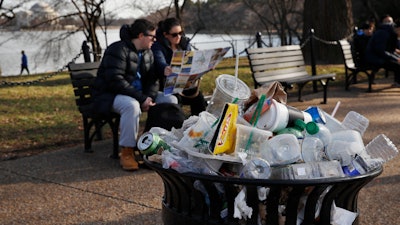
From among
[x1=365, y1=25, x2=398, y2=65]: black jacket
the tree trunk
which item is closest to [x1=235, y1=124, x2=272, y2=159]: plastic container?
[x1=365, y1=25, x2=398, y2=65]: black jacket

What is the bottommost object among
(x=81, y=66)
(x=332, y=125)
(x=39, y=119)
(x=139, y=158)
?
(x=39, y=119)

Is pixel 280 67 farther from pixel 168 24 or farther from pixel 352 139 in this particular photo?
pixel 352 139

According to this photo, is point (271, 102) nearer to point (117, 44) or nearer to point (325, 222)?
point (325, 222)

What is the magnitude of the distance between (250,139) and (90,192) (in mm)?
2632

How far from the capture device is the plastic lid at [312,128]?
2475 mm

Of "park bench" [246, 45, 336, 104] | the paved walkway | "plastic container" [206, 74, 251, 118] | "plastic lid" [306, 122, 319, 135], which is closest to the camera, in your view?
"plastic lid" [306, 122, 319, 135]

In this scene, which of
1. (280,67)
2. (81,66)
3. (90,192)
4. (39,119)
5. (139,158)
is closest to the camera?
(90,192)

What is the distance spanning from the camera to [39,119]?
347 inches

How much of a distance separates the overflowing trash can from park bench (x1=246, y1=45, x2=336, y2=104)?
19.3 ft

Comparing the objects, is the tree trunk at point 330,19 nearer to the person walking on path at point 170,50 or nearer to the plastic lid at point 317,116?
the person walking on path at point 170,50

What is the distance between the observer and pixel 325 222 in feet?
7.84

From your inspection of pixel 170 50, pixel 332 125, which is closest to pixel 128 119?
pixel 170 50

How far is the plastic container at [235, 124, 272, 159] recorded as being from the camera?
2406mm

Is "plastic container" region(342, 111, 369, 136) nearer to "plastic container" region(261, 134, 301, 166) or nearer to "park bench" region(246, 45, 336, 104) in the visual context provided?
"plastic container" region(261, 134, 301, 166)
